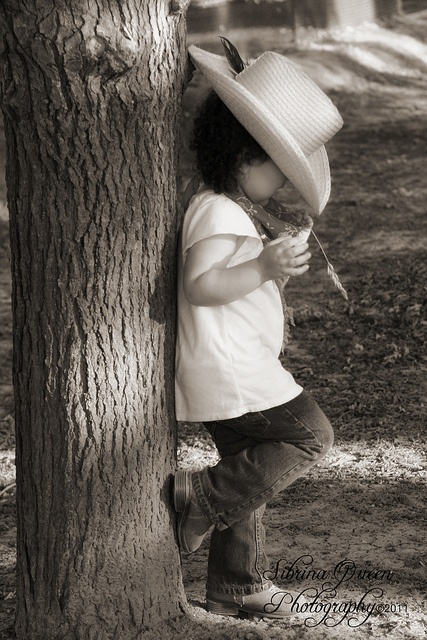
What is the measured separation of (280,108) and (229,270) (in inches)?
20.4

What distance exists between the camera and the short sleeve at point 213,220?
2.54 metres

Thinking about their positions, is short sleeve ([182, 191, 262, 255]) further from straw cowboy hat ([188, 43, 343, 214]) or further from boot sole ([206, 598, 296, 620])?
boot sole ([206, 598, 296, 620])

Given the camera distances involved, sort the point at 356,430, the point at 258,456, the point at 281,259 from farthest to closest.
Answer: the point at 356,430
the point at 258,456
the point at 281,259

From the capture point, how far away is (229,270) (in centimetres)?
248

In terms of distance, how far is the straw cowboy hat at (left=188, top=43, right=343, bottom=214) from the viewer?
8.23ft

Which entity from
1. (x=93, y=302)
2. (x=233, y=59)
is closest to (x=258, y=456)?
(x=93, y=302)

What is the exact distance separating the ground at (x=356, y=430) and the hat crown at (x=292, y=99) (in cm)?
146

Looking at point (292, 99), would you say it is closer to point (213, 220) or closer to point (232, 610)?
point (213, 220)

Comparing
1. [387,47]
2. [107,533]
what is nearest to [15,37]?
[107,533]

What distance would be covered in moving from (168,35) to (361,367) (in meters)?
3.27

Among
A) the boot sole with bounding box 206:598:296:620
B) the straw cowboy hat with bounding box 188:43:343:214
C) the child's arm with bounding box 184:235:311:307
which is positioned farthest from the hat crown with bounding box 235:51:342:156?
the boot sole with bounding box 206:598:296:620

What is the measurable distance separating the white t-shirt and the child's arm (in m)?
0.06

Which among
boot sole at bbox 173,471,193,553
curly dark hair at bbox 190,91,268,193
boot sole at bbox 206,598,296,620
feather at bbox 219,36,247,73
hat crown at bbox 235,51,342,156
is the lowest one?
boot sole at bbox 206,598,296,620

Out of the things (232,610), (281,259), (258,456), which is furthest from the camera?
(232,610)
